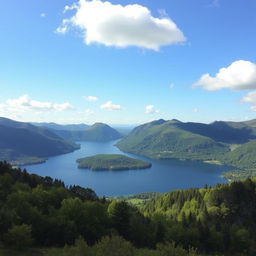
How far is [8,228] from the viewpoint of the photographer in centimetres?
5381

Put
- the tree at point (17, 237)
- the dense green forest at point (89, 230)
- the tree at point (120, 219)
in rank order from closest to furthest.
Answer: the dense green forest at point (89, 230)
the tree at point (17, 237)
the tree at point (120, 219)

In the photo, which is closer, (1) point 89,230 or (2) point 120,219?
(1) point 89,230

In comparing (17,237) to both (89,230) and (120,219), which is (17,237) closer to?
(89,230)

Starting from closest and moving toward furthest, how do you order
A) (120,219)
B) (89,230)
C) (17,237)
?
1. (17,237)
2. (89,230)
3. (120,219)

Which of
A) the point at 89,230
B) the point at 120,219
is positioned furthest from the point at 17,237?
the point at 120,219

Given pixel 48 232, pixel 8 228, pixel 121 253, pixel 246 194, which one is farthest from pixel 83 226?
pixel 246 194

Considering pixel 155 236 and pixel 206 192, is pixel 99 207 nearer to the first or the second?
pixel 155 236

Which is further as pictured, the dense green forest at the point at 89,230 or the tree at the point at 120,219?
the tree at the point at 120,219

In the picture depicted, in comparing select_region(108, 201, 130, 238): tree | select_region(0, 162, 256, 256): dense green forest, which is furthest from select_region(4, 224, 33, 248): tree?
select_region(108, 201, 130, 238): tree

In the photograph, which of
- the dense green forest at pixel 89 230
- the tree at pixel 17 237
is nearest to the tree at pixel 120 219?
the dense green forest at pixel 89 230

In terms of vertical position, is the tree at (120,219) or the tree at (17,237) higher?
the tree at (17,237)

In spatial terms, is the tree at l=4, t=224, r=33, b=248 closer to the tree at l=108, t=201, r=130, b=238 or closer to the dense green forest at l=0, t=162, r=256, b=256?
the dense green forest at l=0, t=162, r=256, b=256

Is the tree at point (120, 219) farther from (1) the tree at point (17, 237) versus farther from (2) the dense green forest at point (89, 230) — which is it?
(1) the tree at point (17, 237)

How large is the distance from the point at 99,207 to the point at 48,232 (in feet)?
59.4
